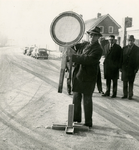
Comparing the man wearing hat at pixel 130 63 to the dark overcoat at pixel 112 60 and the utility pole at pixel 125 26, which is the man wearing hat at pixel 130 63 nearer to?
the dark overcoat at pixel 112 60

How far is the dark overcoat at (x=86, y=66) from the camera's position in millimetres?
4725

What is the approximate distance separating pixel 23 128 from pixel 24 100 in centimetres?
253

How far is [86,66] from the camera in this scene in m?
4.92

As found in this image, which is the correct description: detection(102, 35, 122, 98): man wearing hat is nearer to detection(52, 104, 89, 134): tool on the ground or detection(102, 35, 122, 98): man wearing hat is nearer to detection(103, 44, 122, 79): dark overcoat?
detection(103, 44, 122, 79): dark overcoat

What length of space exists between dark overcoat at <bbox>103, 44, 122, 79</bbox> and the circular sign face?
12.9ft

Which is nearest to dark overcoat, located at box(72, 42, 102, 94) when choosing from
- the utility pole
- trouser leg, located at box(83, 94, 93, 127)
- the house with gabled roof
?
trouser leg, located at box(83, 94, 93, 127)

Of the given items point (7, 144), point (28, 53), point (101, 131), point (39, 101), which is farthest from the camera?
point (28, 53)

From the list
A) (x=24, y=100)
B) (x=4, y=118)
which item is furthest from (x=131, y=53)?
(x=4, y=118)

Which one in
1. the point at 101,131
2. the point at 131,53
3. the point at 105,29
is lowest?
the point at 101,131

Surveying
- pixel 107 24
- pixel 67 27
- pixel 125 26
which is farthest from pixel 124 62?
pixel 107 24

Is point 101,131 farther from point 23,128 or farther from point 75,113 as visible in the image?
point 23,128

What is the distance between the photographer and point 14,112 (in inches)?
236

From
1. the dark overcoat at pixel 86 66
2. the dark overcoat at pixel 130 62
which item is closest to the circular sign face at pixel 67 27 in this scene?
the dark overcoat at pixel 86 66

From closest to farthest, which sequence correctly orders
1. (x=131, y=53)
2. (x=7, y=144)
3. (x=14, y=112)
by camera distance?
(x=7, y=144), (x=14, y=112), (x=131, y=53)
